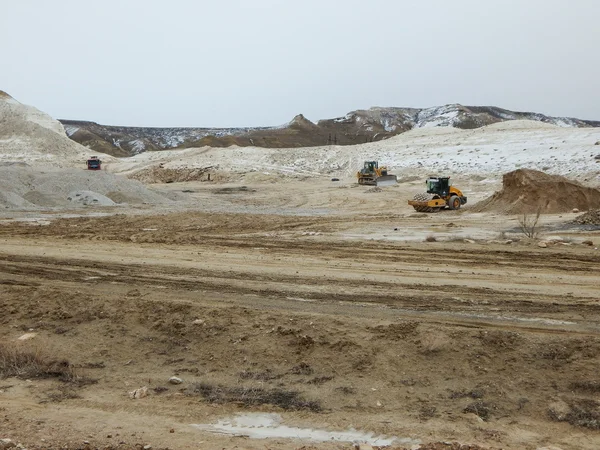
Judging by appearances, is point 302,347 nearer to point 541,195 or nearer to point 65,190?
point 541,195

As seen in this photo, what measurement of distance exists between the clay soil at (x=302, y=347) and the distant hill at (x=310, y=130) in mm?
85920

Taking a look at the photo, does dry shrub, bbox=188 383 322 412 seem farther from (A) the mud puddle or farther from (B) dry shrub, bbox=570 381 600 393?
(B) dry shrub, bbox=570 381 600 393

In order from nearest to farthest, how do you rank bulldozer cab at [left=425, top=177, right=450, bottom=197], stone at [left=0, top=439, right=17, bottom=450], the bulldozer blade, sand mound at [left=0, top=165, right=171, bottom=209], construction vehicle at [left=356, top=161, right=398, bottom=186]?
stone at [left=0, top=439, right=17, bottom=450] < bulldozer cab at [left=425, top=177, right=450, bottom=197] < sand mound at [left=0, top=165, right=171, bottom=209] < construction vehicle at [left=356, top=161, right=398, bottom=186] < the bulldozer blade

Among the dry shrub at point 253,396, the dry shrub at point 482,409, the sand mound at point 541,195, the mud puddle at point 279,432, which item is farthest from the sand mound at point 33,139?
the dry shrub at point 482,409

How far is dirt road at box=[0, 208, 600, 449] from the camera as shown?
618 centimetres

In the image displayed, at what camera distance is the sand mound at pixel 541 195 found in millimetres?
23953

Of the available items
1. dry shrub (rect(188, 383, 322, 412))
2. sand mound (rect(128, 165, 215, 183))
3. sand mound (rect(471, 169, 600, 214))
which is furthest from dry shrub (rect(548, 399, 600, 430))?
sand mound (rect(128, 165, 215, 183))

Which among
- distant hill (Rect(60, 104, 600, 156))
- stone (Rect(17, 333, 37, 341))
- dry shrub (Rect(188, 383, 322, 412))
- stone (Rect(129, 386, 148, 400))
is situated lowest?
stone (Rect(129, 386, 148, 400))

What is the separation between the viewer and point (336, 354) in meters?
7.65

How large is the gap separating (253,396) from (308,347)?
119 cm

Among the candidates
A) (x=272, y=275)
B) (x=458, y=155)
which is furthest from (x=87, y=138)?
(x=272, y=275)

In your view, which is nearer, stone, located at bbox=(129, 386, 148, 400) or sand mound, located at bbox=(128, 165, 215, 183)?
stone, located at bbox=(129, 386, 148, 400)

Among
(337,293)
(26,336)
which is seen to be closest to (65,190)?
(26,336)

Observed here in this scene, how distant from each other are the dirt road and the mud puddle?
0.10 m
